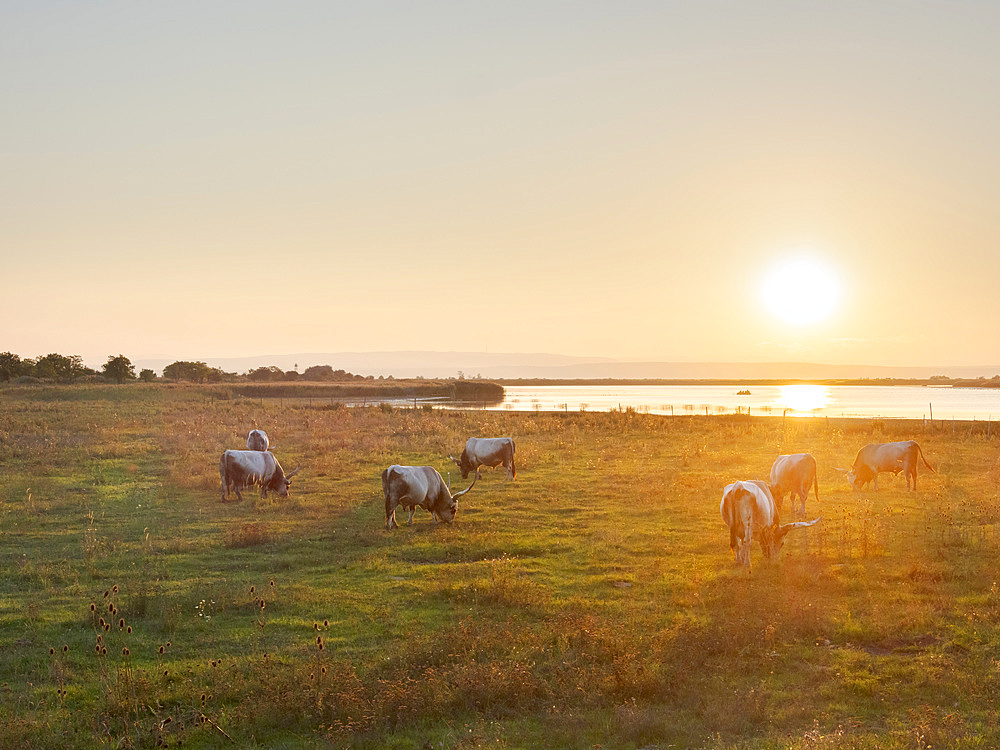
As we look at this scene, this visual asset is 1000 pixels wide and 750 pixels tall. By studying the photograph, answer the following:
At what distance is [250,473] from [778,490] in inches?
586

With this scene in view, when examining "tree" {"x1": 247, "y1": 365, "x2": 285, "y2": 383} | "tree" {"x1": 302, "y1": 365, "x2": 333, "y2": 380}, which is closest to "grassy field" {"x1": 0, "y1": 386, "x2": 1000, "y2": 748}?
"tree" {"x1": 247, "y1": 365, "x2": 285, "y2": 383}

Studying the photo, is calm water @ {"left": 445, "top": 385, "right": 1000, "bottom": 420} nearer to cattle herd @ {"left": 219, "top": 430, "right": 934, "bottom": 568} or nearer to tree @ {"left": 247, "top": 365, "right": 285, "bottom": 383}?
cattle herd @ {"left": 219, "top": 430, "right": 934, "bottom": 568}

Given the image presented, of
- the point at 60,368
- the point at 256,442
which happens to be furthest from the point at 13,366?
the point at 256,442

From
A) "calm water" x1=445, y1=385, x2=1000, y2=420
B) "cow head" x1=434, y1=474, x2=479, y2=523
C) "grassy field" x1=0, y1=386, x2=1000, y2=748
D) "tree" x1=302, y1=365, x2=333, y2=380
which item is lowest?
"grassy field" x1=0, y1=386, x2=1000, y2=748

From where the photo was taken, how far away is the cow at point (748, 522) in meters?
14.2

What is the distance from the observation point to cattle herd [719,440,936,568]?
14.2 m

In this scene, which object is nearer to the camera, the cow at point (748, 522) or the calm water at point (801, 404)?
the cow at point (748, 522)

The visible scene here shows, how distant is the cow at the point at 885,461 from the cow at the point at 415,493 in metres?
12.6

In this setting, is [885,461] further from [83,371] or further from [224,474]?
[83,371]

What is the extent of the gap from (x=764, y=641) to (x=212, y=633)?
25.7 ft

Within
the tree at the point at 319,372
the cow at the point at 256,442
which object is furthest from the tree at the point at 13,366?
the cow at the point at 256,442

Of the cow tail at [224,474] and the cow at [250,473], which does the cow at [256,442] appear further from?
the cow tail at [224,474]

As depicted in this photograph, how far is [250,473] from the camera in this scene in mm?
21781

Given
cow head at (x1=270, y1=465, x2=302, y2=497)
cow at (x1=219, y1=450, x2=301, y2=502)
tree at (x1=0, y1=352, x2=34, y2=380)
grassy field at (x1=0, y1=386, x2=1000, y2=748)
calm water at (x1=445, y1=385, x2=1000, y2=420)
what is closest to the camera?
grassy field at (x1=0, y1=386, x2=1000, y2=748)
